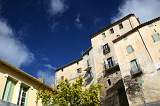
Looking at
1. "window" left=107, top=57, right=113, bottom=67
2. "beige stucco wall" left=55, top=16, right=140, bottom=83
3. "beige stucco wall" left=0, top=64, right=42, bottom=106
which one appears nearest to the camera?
"beige stucco wall" left=0, top=64, right=42, bottom=106

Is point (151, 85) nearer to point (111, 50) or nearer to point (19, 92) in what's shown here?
point (111, 50)

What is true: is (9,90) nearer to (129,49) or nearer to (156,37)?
(129,49)

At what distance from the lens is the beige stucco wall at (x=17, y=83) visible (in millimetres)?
17094

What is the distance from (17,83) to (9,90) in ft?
3.77

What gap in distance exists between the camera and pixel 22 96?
18.7m

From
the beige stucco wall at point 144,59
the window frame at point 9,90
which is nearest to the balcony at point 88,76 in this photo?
the beige stucco wall at point 144,59

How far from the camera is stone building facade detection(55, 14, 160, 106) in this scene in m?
25.8

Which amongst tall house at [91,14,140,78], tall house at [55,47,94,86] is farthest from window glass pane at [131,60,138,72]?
tall house at [55,47,94,86]

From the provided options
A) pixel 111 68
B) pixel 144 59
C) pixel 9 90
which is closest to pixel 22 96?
pixel 9 90

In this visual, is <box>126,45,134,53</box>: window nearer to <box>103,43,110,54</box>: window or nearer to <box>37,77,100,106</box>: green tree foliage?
<box>103,43,110,54</box>: window

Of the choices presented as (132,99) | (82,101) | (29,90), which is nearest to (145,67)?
(132,99)

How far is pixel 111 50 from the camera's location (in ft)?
121

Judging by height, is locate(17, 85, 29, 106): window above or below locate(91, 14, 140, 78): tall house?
below

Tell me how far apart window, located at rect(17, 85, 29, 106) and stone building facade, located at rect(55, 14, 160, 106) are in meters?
13.0
